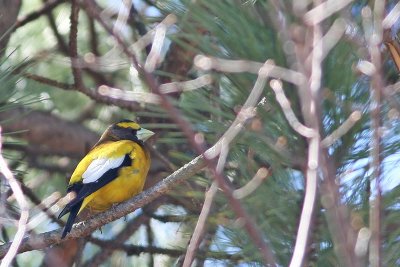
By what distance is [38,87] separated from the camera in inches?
175

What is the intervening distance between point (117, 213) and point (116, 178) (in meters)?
0.77

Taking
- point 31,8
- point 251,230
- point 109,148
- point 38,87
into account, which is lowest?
point 251,230

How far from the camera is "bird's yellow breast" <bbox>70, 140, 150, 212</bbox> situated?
4.00m

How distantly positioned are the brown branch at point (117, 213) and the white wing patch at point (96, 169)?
1.59ft

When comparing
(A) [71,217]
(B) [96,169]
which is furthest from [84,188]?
(A) [71,217]

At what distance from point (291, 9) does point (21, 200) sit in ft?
3.02

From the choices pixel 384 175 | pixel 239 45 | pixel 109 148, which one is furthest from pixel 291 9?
pixel 109 148

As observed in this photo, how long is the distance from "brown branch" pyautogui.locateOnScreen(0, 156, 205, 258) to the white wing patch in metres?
0.48

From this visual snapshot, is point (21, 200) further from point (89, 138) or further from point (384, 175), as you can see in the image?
point (89, 138)

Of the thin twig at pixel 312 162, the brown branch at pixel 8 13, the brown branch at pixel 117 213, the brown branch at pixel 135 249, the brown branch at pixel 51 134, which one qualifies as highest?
the brown branch at pixel 8 13

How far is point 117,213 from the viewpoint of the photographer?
10.8ft

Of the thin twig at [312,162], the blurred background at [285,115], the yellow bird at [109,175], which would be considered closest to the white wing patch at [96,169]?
the yellow bird at [109,175]

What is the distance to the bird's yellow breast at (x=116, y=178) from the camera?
13.1 feet

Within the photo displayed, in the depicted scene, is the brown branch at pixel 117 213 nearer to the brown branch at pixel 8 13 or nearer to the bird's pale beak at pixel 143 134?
the bird's pale beak at pixel 143 134
